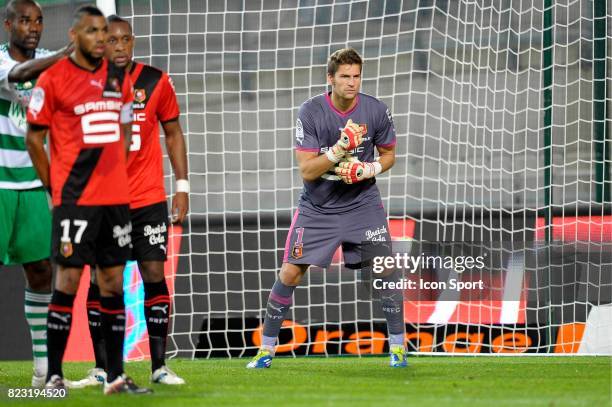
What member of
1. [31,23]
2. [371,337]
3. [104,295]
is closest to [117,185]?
[104,295]

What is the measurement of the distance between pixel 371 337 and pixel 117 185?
435 cm

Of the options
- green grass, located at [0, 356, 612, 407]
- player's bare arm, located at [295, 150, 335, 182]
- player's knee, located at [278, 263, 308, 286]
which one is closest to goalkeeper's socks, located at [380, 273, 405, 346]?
green grass, located at [0, 356, 612, 407]

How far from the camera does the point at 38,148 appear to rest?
5258mm

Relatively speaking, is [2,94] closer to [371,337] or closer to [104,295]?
[104,295]

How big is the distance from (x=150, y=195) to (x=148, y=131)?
36 centimetres

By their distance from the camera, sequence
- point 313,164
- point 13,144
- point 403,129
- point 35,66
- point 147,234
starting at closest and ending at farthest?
point 35,66, point 147,234, point 13,144, point 313,164, point 403,129

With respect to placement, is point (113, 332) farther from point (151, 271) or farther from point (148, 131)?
point (148, 131)

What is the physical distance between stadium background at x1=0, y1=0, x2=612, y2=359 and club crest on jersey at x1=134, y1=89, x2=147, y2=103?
10.2 ft

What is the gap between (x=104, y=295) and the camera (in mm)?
5340

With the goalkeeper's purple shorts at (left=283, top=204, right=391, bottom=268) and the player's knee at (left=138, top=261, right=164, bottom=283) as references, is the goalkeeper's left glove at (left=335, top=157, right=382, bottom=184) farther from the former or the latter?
the player's knee at (left=138, top=261, right=164, bottom=283)

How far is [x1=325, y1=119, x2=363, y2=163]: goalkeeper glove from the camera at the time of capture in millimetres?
6641

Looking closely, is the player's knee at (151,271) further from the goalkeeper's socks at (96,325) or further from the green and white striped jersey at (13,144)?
the green and white striped jersey at (13,144)

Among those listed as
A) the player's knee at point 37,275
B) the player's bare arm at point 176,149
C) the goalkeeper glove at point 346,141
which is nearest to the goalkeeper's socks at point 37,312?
the player's knee at point 37,275

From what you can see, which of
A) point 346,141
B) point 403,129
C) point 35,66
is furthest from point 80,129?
point 403,129
